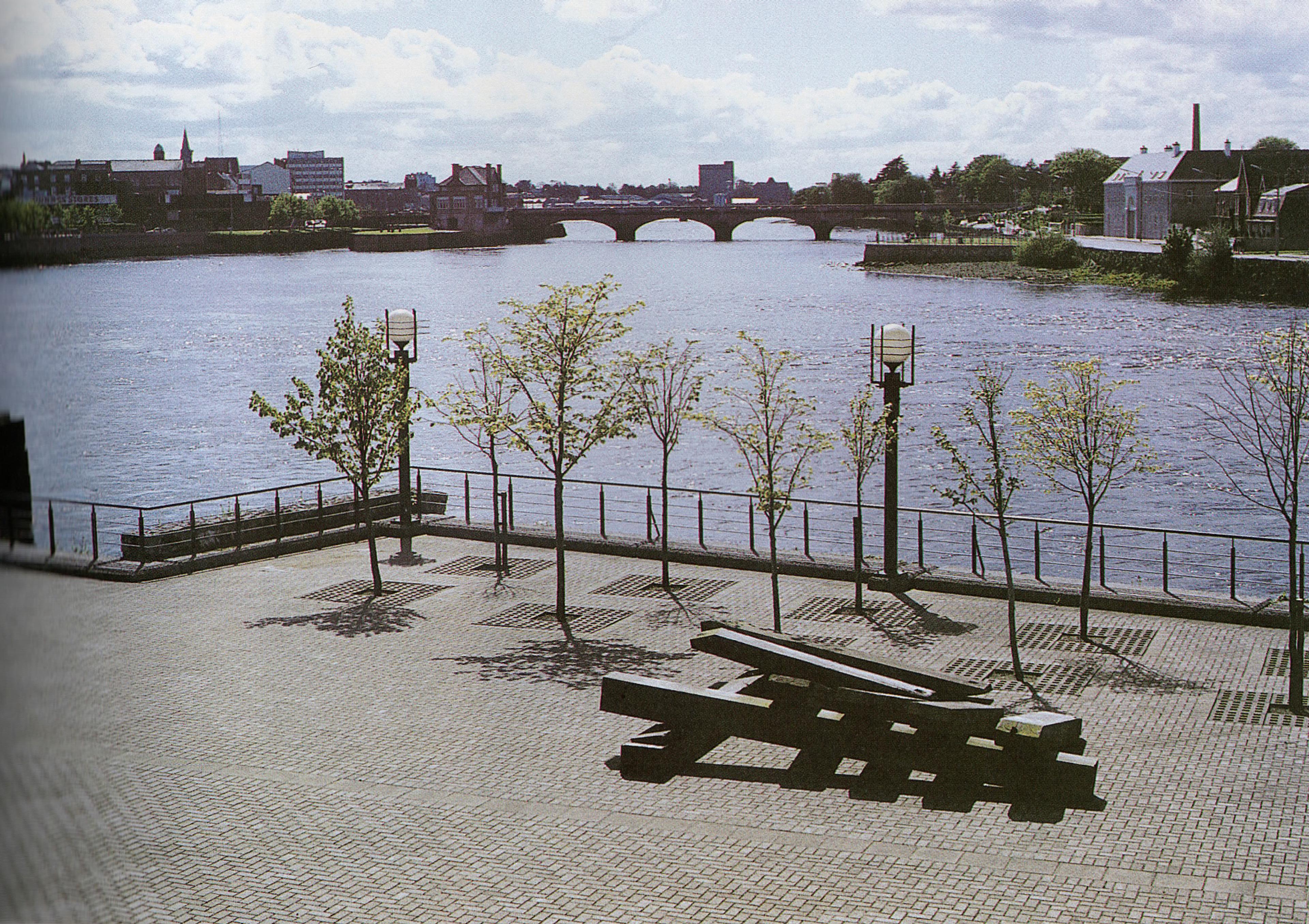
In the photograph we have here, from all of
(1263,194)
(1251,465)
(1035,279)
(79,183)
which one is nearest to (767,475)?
(79,183)

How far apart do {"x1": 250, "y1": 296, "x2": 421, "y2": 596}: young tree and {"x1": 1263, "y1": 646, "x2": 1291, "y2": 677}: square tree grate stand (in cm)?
1241

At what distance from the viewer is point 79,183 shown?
239 centimetres

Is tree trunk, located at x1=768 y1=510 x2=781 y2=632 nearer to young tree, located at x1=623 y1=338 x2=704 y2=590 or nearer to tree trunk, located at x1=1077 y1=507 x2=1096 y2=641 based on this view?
young tree, located at x1=623 y1=338 x2=704 y2=590

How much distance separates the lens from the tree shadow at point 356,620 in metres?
18.5

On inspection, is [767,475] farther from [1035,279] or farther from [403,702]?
[1035,279]

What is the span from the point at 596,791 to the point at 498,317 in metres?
81.0

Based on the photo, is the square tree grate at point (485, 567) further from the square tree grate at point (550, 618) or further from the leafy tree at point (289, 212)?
the leafy tree at point (289, 212)

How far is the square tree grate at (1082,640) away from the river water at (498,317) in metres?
11.7

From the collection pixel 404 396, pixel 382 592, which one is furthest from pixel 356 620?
pixel 404 396

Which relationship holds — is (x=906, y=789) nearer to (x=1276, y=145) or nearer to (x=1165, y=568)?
(x=1165, y=568)

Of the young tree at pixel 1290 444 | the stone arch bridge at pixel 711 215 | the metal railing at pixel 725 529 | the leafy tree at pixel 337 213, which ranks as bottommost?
the metal railing at pixel 725 529

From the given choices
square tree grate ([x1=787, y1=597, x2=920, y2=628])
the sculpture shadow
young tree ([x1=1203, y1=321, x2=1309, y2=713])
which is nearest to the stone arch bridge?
young tree ([x1=1203, y1=321, x2=1309, y2=713])

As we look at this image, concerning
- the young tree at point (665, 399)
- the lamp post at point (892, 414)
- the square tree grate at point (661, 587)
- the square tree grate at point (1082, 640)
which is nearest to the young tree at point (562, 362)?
the young tree at point (665, 399)

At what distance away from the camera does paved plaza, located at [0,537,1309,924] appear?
32.4ft
